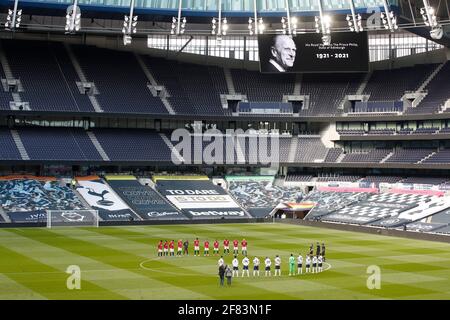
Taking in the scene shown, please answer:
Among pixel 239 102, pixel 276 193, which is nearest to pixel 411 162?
pixel 276 193

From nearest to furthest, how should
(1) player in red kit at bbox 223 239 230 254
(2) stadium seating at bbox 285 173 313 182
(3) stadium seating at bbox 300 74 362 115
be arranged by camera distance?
(1) player in red kit at bbox 223 239 230 254, (2) stadium seating at bbox 285 173 313 182, (3) stadium seating at bbox 300 74 362 115

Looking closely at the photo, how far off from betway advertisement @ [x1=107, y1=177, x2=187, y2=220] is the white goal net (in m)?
5.20

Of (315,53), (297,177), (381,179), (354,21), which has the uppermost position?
(354,21)

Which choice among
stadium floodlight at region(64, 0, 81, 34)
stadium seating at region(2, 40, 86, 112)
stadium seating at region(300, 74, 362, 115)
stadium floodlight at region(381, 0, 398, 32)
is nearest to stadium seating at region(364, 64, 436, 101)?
stadium seating at region(300, 74, 362, 115)

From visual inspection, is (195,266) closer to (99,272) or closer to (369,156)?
(99,272)

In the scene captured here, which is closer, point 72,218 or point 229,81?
point 72,218

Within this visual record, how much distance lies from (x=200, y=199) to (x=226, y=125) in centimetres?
1405

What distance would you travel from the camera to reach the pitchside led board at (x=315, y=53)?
3145 inches

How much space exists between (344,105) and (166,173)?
22776mm

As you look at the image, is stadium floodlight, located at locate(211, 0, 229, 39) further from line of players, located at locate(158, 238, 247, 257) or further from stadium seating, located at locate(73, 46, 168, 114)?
line of players, located at locate(158, 238, 247, 257)

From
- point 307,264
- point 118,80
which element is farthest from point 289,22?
point 307,264

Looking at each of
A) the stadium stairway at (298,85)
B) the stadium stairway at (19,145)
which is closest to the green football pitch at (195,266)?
the stadium stairway at (19,145)

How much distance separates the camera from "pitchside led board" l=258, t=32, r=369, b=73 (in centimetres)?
7988

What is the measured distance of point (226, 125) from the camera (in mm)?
87438
